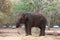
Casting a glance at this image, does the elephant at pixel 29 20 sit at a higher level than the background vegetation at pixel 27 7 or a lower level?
lower

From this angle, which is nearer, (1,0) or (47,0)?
(1,0)

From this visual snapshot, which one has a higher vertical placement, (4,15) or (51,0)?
(51,0)

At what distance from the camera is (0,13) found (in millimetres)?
12227

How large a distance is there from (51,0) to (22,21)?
557 centimetres

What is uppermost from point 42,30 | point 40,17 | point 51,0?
point 51,0

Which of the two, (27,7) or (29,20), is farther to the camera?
(27,7)

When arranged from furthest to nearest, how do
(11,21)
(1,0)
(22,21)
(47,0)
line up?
(11,21) < (47,0) < (1,0) < (22,21)

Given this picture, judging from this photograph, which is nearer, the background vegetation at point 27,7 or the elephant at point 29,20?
the elephant at point 29,20

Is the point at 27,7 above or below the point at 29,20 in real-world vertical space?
above

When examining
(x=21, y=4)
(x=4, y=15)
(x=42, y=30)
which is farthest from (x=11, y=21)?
(x=42, y=30)

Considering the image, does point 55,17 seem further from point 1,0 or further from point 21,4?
point 1,0

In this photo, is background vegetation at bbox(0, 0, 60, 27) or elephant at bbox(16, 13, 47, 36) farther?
background vegetation at bbox(0, 0, 60, 27)

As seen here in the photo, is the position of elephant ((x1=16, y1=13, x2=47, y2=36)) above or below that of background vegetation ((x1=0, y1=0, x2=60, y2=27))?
below

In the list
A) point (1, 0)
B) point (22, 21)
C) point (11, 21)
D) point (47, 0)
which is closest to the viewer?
point (22, 21)
